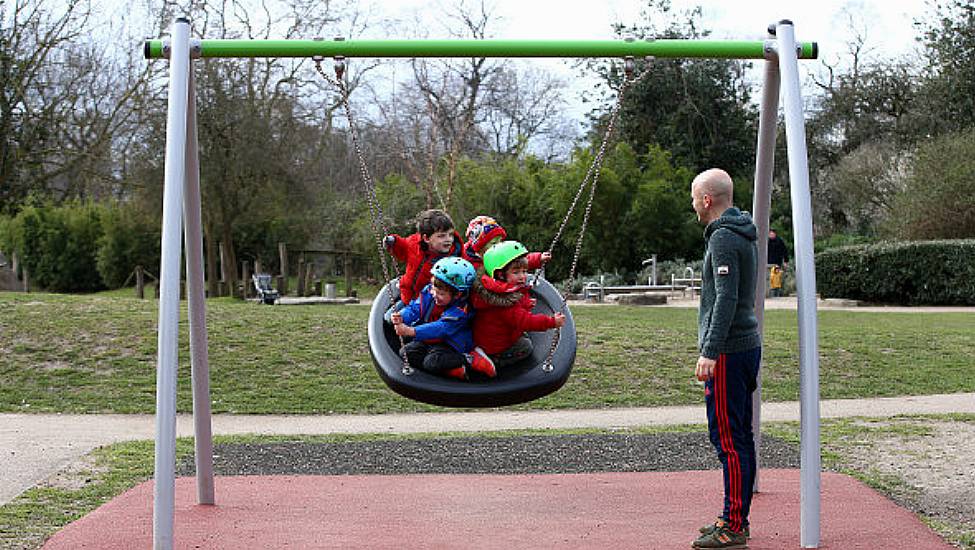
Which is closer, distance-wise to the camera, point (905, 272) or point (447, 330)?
point (447, 330)

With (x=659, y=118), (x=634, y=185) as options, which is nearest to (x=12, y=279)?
(x=634, y=185)

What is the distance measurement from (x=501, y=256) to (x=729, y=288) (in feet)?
4.65

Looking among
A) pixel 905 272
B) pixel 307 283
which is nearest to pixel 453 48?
pixel 905 272

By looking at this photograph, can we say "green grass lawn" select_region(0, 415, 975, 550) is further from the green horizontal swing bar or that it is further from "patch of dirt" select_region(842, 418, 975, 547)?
the green horizontal swing bar

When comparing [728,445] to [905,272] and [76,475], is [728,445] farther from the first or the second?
[905,272]

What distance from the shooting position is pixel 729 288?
445 cm

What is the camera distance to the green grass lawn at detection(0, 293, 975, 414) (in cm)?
1160

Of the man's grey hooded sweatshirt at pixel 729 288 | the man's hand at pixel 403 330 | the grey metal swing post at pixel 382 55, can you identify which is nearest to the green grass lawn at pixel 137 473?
the grey metal swing post at pixel 382 55

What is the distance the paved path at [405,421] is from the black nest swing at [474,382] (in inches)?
148

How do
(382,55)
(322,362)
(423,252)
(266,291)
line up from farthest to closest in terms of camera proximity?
(266,291), (322,362), (423,252), (382,55)

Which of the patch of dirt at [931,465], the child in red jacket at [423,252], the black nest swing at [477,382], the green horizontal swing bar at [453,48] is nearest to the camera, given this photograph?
the green horizontal swing bar at [453,48]

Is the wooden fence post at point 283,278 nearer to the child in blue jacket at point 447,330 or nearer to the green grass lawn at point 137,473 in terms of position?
the green grass lawn at point 137,473

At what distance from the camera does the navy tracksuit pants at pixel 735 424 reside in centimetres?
459

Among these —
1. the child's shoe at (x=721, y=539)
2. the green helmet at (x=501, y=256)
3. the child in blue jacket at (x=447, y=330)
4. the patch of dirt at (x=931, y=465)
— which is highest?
the green helmet at (x=501, y=256)
